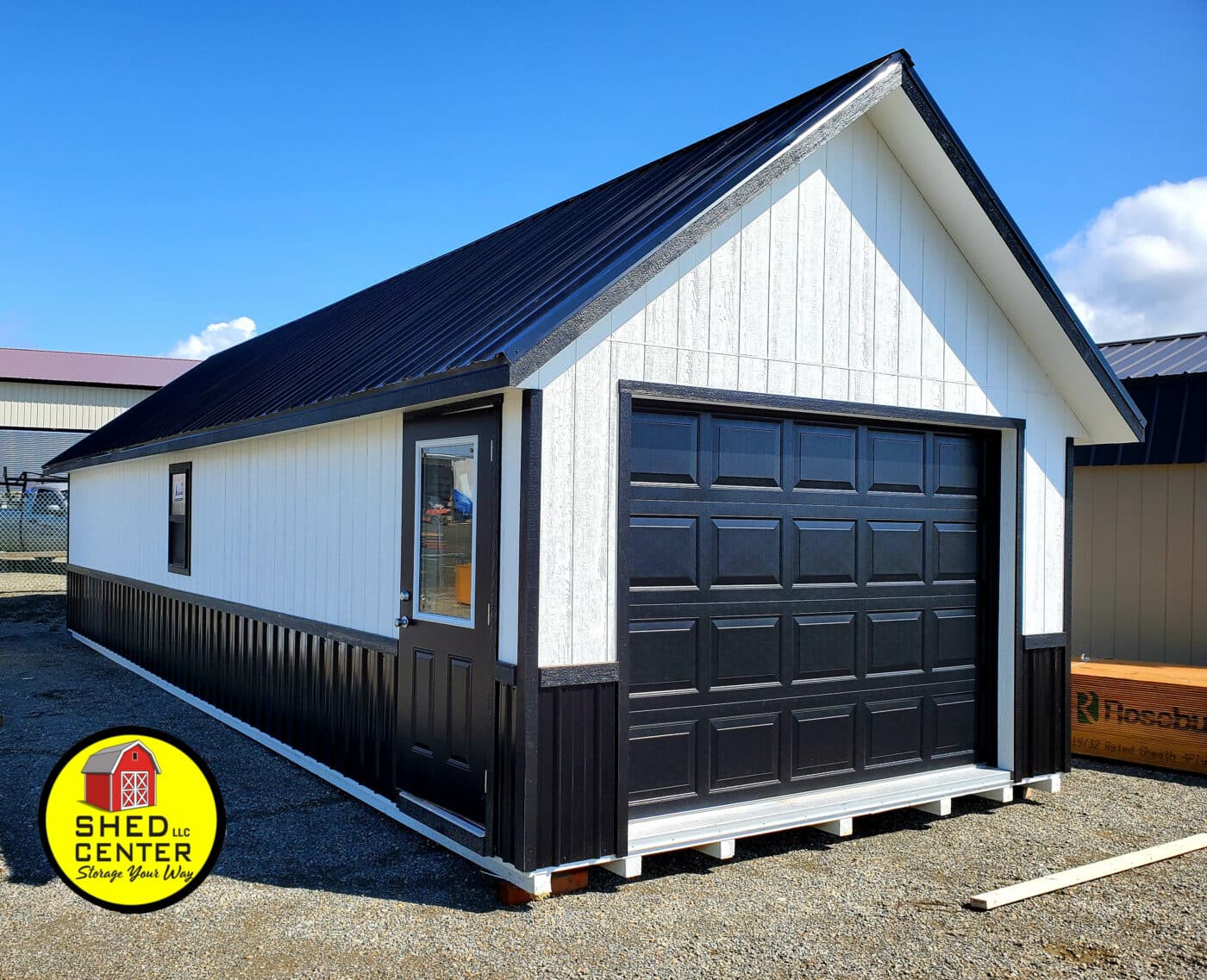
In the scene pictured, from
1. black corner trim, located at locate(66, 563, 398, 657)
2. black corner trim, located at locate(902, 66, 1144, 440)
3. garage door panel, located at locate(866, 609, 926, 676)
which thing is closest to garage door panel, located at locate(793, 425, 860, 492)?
garage door panel, located at locate(866, 609, 926, 676)

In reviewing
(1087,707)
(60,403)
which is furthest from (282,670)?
(60,403)

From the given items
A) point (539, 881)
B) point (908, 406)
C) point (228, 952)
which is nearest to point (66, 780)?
point (228, 952)

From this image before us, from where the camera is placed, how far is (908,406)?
21.5 feet

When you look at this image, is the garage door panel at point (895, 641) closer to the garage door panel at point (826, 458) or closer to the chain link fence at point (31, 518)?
the garage door panel at point (826, 458)

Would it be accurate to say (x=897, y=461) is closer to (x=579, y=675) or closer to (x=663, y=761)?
(x=663, y=761)

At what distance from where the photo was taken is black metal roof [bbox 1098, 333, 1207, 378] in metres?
9.90

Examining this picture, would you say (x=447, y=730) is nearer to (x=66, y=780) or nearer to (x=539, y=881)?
(x=539, y=881)

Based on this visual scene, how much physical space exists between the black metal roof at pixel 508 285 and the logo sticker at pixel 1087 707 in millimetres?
5027

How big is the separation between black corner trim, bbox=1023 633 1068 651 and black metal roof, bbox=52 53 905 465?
3.72 metres

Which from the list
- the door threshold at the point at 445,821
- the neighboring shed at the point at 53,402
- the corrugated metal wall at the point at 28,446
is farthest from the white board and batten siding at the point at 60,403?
the door threshold at the point at 445,821

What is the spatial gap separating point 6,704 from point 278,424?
478cm

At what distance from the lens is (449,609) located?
579 centimetres

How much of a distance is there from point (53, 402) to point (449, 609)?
30.2 m

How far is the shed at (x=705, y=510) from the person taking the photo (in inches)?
204
